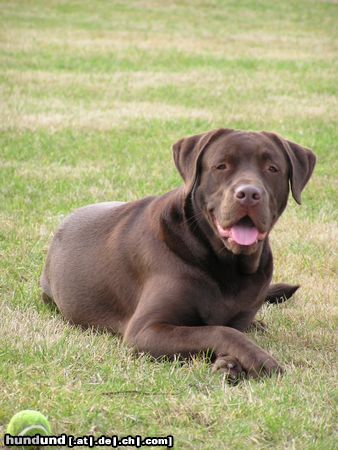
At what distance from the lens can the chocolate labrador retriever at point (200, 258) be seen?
4926 mm

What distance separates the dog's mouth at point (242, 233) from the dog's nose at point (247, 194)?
11 cm

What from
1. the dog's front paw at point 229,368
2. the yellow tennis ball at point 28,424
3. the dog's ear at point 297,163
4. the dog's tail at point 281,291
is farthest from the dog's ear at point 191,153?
the yellow tennis ball at point 28,424

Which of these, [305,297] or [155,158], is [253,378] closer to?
[305,297]

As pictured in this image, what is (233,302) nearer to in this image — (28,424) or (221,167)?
(221,167)

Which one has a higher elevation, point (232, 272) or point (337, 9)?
point (232, 272)

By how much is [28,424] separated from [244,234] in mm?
1833

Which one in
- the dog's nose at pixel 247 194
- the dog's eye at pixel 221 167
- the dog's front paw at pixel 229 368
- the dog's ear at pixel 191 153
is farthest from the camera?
the dog's ear at pixel 191 153

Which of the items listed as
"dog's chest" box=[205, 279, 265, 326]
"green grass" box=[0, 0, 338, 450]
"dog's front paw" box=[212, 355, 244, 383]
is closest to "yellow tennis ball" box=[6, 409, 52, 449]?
"green grass" box=[0, 0, 338, 450]

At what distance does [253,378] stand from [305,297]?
1.94m

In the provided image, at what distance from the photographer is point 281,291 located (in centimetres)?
638

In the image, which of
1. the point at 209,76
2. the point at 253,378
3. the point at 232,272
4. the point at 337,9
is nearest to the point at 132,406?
the point at 253,378

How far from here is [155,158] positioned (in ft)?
36.8

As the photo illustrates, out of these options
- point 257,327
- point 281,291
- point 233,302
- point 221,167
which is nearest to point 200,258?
point 233,302

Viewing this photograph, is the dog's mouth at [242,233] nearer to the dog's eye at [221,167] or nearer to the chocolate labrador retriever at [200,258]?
the chocolate labrador retriever at [200,258]
